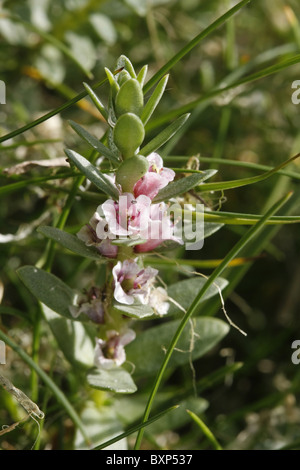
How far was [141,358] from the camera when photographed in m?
1.25

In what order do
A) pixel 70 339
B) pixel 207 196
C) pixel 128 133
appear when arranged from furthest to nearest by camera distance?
pixel 207 196 → pixel 70 339 → pixel 128 133

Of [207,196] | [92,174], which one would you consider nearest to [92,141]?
[92,174]

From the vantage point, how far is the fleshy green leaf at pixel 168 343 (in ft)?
4.03

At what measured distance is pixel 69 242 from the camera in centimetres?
102

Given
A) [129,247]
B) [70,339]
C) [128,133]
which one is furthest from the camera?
[70,339]

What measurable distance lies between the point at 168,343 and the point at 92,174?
452mm

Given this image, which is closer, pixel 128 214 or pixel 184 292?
pixel 128 214

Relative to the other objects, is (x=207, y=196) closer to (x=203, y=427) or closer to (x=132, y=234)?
(x=132, y=234)

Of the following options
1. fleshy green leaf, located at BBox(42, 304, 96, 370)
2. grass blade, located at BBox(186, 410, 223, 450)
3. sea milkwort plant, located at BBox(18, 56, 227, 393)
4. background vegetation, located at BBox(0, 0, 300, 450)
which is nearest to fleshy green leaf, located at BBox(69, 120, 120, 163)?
sea milkwort plant, located at BBox(18, 56, 227, 393)

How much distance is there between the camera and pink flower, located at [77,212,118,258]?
999 mm

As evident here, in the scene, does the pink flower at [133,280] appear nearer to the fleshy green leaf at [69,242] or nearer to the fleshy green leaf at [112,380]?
the fleshy green leaf at [69,242]

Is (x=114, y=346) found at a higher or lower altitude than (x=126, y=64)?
lower

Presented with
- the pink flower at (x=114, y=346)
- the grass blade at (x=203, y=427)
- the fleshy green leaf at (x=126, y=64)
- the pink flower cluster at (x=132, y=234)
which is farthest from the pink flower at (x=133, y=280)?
the fleshy green leaf at (x=126, y=64)

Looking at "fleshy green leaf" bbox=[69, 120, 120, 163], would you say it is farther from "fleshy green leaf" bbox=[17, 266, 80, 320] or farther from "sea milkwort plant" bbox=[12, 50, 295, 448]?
"fleshy green leaf" bbox=[17, 266, 80, 320]
